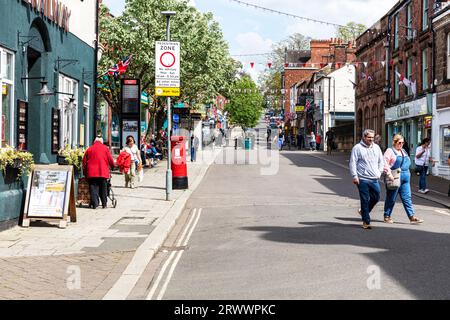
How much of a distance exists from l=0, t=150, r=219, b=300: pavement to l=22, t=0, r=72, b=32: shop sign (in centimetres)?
450

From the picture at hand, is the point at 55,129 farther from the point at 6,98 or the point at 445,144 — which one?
the point at 445,144

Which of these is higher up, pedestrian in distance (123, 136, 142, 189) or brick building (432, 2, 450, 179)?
brick building (432, 2, 450, 179)

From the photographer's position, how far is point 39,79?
47.4ft

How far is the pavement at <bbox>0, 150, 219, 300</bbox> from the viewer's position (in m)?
7.31

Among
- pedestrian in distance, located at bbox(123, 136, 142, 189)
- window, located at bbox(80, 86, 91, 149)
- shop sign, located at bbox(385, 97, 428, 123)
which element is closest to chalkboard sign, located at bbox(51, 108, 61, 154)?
window, located at bbox(80, 86, 91, 149)

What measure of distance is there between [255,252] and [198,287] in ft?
7.64

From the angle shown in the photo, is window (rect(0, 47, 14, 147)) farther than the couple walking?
Yes

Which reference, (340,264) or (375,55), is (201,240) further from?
(375,55)

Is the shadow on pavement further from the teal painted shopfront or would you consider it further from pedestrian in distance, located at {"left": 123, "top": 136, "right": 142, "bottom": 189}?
pedestrian in distance, located at {"left": 123, "top": 136, "right": 142, "bottom": 189}

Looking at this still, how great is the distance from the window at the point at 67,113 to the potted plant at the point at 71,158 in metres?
0.66

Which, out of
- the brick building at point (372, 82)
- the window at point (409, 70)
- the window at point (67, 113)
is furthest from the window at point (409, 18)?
the window at point (67, 113)

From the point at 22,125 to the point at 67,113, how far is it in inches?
146

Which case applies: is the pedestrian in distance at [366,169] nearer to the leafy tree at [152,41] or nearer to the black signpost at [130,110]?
the black signpost at [130,110]
